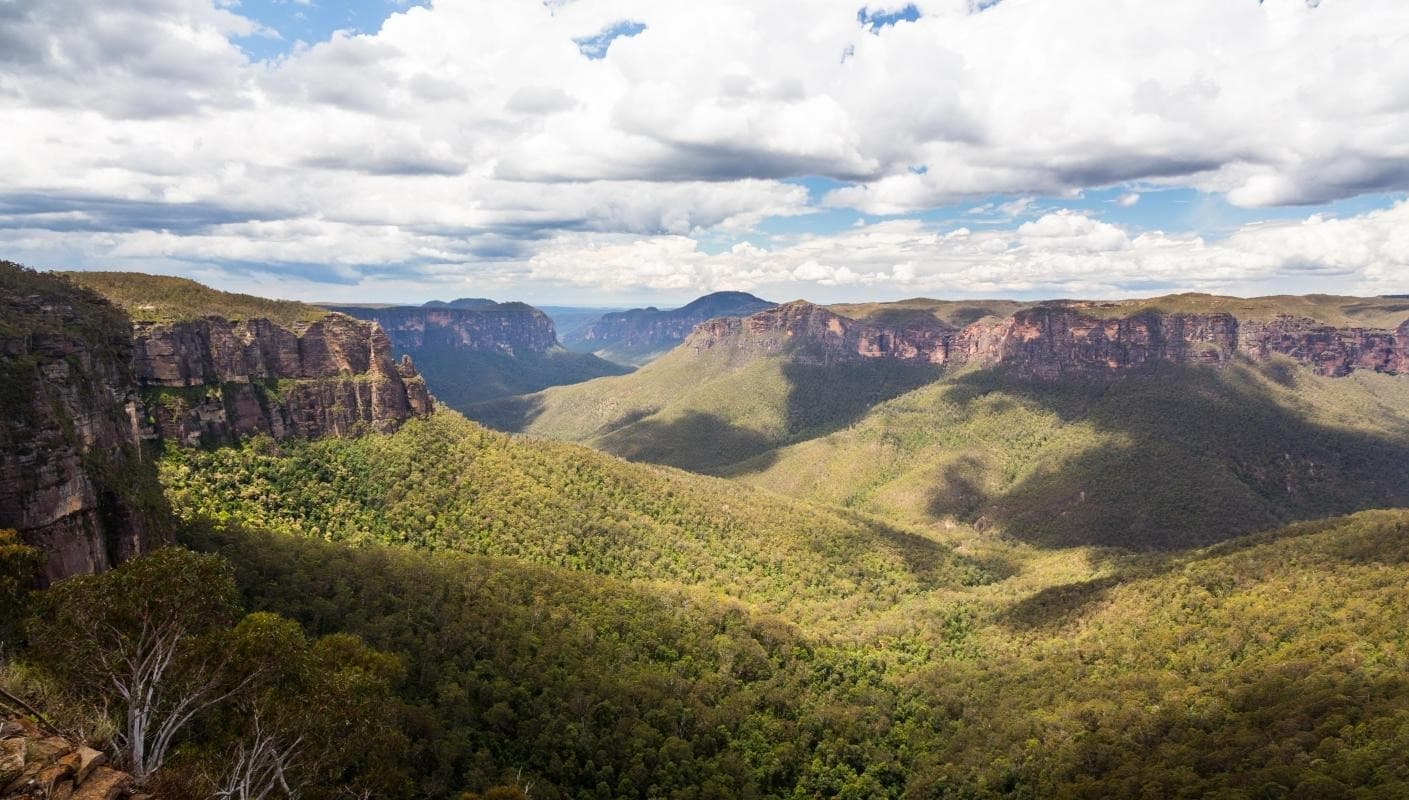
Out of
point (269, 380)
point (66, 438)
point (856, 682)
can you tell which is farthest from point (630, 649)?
point (269, 380)

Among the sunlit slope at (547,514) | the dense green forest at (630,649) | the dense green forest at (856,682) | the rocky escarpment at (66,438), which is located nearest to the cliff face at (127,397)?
the rocky escarpment at (66,438)

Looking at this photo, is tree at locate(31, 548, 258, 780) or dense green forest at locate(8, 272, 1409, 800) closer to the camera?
tree at locate(31, 548, 258, 780)

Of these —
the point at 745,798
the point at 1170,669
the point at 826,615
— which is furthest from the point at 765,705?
the point at 1170,669

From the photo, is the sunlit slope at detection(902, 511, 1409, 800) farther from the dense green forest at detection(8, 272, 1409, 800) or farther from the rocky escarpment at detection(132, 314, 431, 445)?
the rocky escarpment at detection(132, 314, 431, 445)

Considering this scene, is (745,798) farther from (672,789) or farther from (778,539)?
(778,539)

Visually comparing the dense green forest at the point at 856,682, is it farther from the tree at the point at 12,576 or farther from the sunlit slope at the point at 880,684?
the tree at the point at 12,576

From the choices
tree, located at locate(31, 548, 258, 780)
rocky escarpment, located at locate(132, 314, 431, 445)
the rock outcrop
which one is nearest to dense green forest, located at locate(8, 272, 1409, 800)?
tree, located at locate(31, 548, 258, 780)
